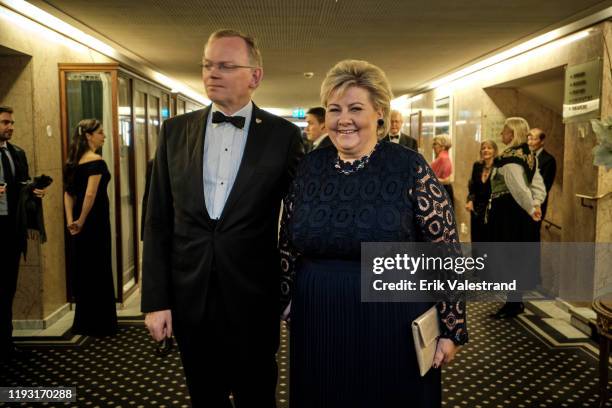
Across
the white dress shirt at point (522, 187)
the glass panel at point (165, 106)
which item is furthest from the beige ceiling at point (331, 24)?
the glass panel at point (165, 106)

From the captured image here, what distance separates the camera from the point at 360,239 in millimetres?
1985

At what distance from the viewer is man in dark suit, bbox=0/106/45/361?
4.11m

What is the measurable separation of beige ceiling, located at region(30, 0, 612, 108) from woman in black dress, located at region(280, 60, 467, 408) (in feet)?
9.01

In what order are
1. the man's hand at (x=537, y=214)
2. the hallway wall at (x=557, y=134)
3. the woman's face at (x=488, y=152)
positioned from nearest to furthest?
the hallway wall at (x=557, y=134) → the man's hand at (x=537, y=214) → the woman's face at (x=488, y=152)

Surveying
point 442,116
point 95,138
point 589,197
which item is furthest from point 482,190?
point 442,116

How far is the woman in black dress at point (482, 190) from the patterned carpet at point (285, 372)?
131 cm

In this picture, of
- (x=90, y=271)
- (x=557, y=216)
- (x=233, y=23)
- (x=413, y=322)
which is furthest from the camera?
(x=557, y=216)

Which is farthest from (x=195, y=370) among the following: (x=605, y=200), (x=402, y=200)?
(x=605, y=200)

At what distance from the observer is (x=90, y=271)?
4859 mm

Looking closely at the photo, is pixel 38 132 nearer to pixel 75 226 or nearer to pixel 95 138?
pixel 95 138

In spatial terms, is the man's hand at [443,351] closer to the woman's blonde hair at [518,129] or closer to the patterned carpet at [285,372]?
the patterned carpet at [285,372]

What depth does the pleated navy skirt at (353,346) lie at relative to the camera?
6.57ft

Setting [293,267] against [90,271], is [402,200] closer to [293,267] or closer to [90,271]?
[293,267]

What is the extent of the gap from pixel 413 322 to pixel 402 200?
43cm
